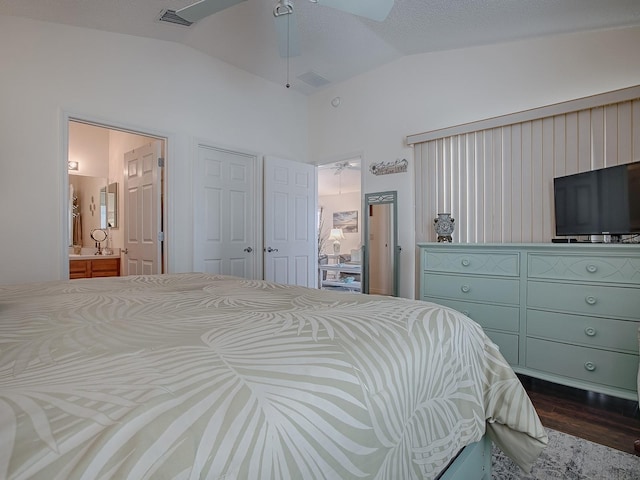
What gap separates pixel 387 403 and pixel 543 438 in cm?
78

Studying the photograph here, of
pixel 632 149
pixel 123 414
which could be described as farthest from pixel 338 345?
pixel 632 149

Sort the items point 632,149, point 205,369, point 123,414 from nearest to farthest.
Result: point 123,414
point 205,369
point 632,149

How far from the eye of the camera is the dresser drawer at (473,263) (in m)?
2.62

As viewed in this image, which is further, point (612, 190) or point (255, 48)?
point (255, 48)

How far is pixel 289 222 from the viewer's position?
4438mm

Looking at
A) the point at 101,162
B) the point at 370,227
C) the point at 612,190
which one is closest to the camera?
the point at 612,190

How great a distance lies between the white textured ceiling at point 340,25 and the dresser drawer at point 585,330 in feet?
7.08

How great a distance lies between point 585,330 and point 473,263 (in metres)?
0.85

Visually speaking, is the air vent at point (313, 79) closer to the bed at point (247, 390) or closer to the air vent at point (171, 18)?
the air vent at point (171, 18)

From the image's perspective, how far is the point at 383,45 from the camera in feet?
11.6

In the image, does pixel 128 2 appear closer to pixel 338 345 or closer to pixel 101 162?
pixel 101 162

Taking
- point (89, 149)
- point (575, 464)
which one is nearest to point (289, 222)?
point (89, 149)

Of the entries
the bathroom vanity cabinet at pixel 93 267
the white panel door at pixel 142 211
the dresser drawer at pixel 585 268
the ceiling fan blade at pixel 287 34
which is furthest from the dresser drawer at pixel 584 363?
the bathroom vanity cabinet at pixel 93 267

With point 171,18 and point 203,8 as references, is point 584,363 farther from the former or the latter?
point 171,18
